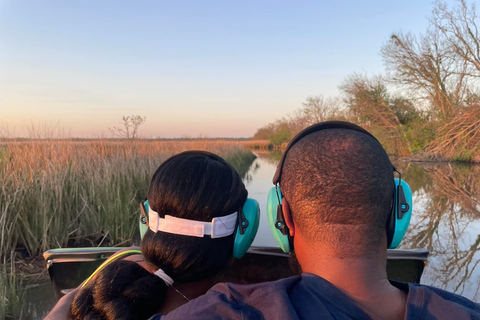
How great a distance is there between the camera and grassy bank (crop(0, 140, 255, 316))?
13.2 feet

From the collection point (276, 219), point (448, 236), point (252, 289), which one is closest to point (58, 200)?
point (276, 219)

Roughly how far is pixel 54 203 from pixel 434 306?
4.95 meters

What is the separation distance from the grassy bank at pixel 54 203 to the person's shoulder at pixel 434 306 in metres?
3.41

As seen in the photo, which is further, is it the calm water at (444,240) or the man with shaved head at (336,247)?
the calm water at (444,240)

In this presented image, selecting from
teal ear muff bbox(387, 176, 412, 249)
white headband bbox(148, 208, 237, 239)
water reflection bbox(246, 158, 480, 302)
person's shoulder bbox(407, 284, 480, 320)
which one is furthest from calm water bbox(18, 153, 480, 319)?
person's shoulder bbox(407, 284, 480, 320)

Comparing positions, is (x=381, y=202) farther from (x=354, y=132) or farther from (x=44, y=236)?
(x=44, y=236)

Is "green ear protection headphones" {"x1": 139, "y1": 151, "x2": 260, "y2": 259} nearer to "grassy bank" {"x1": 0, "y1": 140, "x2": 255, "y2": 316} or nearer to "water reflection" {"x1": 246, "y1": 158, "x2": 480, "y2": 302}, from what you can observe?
"grassy bank" {"x1": 0, "y1": 140, "x2": 255, "y2": 316}

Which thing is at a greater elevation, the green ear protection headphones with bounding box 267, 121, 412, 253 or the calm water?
the green ear protection headphones with bounding box 267, 121, 412, 253

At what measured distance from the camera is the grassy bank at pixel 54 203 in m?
4.02

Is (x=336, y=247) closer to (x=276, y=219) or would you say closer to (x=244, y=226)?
(x=276, y=219)

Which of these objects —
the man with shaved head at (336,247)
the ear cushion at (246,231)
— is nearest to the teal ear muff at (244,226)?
the ear cushion at (246,231)

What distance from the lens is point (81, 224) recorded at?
473cm

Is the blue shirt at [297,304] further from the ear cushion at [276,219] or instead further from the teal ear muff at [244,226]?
the teal ear muff at [244,226]

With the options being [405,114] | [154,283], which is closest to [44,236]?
[154,283]
